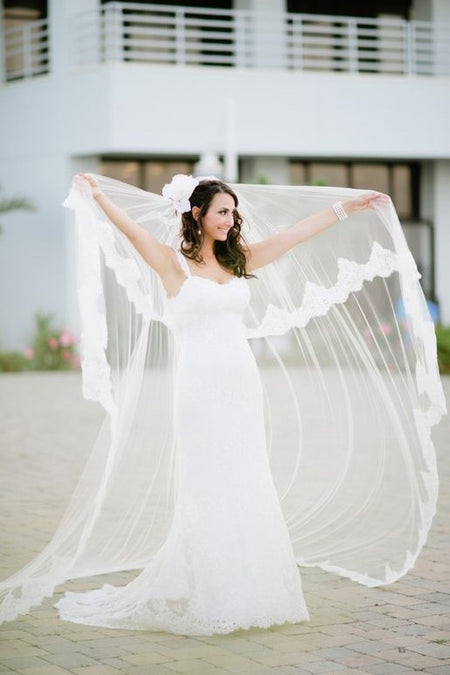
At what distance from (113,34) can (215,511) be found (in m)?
17.6

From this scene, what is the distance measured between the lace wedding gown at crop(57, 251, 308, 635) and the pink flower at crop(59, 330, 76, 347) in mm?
15590

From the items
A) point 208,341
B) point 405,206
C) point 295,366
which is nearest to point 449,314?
point 405,206

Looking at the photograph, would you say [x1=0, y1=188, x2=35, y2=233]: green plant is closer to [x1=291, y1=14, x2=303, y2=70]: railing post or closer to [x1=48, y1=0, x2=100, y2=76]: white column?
[x1=48, y1=0, x2=100, y2=76]: white column

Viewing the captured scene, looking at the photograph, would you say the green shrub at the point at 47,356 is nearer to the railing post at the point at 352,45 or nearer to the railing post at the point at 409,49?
the railing post at the point at 352,45

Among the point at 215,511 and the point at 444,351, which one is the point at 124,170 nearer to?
the point at 444,351

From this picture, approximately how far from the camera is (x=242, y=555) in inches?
212

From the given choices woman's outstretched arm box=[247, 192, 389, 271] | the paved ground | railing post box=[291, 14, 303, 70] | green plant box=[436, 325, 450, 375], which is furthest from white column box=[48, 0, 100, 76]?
woman's outstretched arm box=[247, 192, 389, 271]

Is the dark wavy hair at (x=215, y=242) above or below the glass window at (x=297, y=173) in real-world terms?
below

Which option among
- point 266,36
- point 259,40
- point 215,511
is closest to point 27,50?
point 259,40

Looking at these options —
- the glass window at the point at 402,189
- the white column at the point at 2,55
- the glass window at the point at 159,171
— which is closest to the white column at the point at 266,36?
the glass window at the point at 159,171

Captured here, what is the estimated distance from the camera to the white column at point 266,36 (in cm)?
2319

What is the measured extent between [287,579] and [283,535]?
0.66ft

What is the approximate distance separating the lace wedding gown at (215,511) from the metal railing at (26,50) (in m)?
17.9

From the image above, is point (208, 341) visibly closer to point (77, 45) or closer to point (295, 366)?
point (295, 366)
